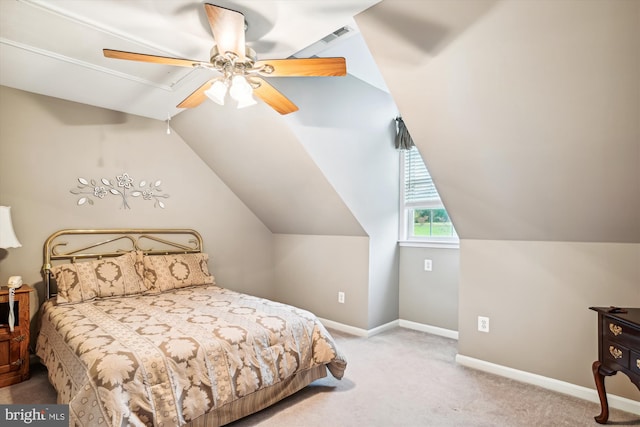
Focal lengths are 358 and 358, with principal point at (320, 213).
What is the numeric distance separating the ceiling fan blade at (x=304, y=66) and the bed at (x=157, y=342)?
1626 mm

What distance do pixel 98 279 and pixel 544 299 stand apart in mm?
3711

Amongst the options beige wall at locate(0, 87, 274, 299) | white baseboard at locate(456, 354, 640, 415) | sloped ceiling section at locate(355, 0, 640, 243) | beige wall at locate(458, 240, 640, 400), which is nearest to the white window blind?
beige wall at locate(458, 240, 640, 400)

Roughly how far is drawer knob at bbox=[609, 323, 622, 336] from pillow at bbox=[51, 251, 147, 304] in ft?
11.8

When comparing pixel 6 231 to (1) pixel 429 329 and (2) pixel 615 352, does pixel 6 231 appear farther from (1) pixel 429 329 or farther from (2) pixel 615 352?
(2) pixel 615 352

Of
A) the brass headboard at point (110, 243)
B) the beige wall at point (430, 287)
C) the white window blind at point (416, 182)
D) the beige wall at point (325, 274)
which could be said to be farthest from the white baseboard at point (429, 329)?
the brass headboard at point (110, 243)

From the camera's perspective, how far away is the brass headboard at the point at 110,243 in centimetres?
326

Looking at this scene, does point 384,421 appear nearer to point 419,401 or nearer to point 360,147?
point 419,401

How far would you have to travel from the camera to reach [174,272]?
360 cm

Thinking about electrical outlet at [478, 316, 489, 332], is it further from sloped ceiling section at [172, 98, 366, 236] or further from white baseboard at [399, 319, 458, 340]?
sloped ceiling section at [172, 98, 366, 236]

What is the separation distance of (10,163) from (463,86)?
3.65 m

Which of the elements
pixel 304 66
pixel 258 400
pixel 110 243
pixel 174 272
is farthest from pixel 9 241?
pixel 304 66

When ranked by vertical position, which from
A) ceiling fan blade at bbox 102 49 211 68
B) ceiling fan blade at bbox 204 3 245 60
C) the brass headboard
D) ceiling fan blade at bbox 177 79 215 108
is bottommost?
the brass headboard

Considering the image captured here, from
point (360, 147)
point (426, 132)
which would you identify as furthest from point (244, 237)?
point (426, 132)

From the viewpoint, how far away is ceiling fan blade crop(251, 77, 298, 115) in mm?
2166
